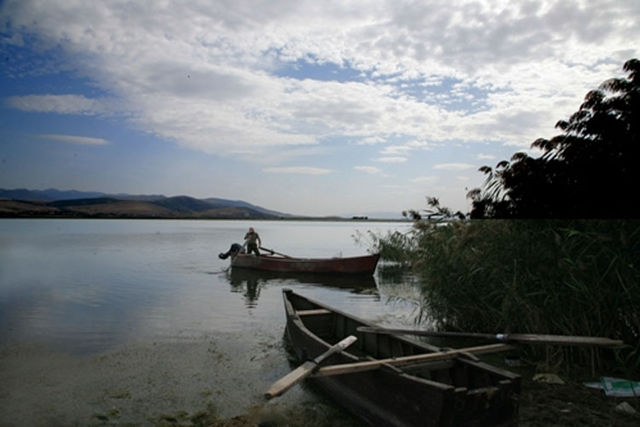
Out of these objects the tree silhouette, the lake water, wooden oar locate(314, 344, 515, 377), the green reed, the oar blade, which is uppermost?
the tree silhouette

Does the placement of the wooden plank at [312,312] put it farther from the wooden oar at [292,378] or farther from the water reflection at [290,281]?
the water reflection at [290,281]

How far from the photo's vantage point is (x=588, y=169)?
23.4ft

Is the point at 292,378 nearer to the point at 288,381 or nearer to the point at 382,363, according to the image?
the point at 288,381

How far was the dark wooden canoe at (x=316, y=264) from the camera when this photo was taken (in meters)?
18.0

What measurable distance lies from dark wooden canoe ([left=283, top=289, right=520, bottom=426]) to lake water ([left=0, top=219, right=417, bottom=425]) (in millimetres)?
365

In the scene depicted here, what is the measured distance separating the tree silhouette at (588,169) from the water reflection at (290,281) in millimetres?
8874

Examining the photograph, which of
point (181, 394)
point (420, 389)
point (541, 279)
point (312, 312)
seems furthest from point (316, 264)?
point (420, 389)

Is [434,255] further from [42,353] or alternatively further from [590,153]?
[42,353]

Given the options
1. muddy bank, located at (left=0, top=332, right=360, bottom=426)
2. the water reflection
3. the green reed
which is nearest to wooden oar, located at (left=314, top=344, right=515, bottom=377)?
muddy bank, located at (left=0, top=332, right=360, bottom=426)

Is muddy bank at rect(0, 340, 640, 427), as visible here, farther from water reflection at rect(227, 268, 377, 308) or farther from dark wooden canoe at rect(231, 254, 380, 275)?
A: dark wooden canoe at rect(231, 254, 380, 275)

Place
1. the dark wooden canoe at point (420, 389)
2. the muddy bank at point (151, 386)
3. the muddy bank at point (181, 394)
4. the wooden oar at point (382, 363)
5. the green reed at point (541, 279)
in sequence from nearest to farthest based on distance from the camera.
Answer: the dark wooden canoe at point (420, 389)
the wooden oar at point (382, 363)
the muddy bank at point (181, 394)
the muddy bank at point (151, 386)
the green reed at point (541, 279)

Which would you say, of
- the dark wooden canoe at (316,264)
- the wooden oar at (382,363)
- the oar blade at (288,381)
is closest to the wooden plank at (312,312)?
the wooden oar at (382,363)

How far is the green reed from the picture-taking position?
20.6ft

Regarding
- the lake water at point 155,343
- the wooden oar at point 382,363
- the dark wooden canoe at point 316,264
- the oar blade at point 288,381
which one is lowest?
the lake water at point 155,343
